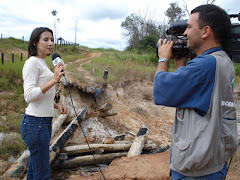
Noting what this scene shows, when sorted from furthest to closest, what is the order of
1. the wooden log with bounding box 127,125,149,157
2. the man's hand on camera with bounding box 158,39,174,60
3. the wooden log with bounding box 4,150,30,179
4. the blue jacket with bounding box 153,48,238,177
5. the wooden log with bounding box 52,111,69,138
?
1. the wooden log with bounding box 52,111,69,138
2. the wooden log with bounding box 127,125,149,157
3. the wooden log with bounding box 4,150,30,179
4. the man's hand on camera with bounding box 158,39,174,60
5. the blue jacket with bounding box 153,48,238,177

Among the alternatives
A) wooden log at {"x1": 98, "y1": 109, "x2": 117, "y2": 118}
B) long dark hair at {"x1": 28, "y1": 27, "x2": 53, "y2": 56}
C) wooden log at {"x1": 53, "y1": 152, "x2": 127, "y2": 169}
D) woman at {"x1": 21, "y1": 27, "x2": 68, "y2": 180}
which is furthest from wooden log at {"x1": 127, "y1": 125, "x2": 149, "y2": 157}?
long dark hair at {"x1": 28, "y1": 27, "x2": 53, "y2": 56}

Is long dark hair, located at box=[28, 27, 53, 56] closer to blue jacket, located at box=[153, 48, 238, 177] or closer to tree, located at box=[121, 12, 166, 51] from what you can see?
blue jacket, located at box=[153, 48, 238, 177]

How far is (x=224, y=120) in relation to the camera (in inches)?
56.3

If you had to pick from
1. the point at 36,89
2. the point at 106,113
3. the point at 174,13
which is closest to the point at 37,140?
the point at 36,89

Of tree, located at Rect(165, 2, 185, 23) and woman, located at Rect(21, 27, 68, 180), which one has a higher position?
tree, located at Rect(165, 2, 185, 23)

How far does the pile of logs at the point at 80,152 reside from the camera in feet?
12.0

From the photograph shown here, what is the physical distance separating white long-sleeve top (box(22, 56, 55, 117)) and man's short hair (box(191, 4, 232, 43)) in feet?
4.98

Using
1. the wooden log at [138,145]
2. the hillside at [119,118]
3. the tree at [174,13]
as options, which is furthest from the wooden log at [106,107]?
the tree at [174,13]

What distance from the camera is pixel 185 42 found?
66.3 inches

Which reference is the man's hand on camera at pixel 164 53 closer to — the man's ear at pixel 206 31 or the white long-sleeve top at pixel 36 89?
the man's ear at pixel 206 31

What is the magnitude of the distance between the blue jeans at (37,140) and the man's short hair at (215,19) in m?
1.68

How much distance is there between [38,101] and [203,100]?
5.20 ft

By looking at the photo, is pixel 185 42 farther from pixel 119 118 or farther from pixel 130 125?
pixel 119 118

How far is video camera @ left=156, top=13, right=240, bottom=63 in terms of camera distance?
1.53m
